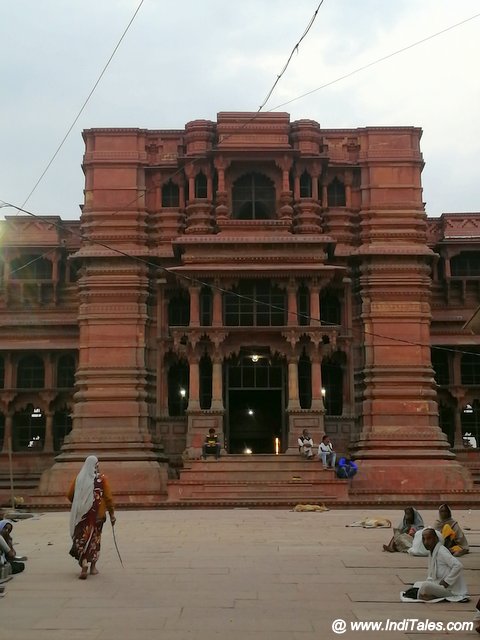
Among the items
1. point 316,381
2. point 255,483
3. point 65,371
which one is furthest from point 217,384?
Answer: point 65,371

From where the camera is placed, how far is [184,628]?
28.3 feet

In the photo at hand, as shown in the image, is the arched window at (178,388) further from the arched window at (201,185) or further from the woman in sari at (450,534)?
the woman in sari at (450,534)

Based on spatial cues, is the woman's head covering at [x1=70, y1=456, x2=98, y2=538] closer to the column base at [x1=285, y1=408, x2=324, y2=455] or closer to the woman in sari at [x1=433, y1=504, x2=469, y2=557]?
the woman in sari at [x1=433, y1=504, x2=469, y2=557]

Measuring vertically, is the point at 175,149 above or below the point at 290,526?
above

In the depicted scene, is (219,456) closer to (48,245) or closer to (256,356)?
(256,356)

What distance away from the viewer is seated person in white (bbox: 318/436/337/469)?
2848 centimetres

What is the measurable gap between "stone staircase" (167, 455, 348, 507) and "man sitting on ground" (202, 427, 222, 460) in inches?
14.0

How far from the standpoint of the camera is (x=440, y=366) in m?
34.8

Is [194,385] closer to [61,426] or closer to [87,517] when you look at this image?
[61,426]

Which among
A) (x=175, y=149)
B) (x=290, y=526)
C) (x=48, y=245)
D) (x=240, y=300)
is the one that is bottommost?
(x=290, y=526)

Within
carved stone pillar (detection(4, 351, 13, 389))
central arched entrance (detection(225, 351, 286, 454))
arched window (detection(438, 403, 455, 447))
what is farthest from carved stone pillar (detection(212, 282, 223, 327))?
arched window (detection(438, 403, 455, 447))

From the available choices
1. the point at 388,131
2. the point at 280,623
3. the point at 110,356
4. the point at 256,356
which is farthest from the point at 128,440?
the point at 280,623

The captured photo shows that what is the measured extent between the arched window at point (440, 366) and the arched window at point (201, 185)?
39.3ft

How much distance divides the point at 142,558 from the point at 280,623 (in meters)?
5.47
